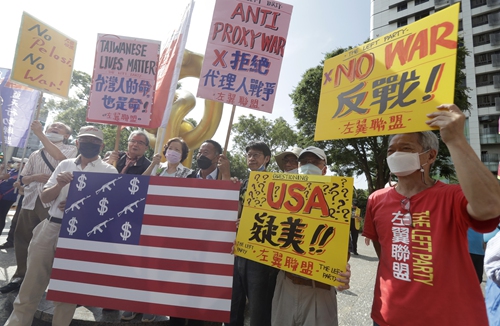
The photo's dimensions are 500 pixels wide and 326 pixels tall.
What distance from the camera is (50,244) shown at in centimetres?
250

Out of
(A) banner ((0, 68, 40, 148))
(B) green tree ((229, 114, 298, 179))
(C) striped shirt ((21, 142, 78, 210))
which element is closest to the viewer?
(C) striped shirt ((21, 142, 78, 210))

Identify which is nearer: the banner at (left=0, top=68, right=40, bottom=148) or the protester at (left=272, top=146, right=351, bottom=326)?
the protester at (left=272, top=146, right=351, bottom=326)

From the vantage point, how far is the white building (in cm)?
2745

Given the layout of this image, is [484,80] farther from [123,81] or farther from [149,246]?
[149,246]

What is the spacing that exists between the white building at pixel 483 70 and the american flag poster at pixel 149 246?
3421cm

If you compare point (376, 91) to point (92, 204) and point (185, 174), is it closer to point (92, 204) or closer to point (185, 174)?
point (185, 174)

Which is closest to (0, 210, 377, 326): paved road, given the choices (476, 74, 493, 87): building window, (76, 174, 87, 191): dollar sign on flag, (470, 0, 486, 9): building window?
(76, 174, 87, 191): dollar sign on flag

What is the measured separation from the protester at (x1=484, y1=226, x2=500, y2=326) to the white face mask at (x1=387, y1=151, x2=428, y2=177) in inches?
44.9

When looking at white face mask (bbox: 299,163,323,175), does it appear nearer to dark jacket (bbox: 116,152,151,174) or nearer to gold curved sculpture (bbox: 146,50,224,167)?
dark jacket (bbox: 116,152,151,174)

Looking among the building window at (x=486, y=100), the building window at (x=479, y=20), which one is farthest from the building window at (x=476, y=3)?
the building window at (x=486, y=100)

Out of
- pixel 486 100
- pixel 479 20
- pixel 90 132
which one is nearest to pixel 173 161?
pixel 90 132

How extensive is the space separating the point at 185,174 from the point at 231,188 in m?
1.06

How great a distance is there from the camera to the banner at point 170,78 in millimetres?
3258

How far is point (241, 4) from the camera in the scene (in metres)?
2.89
